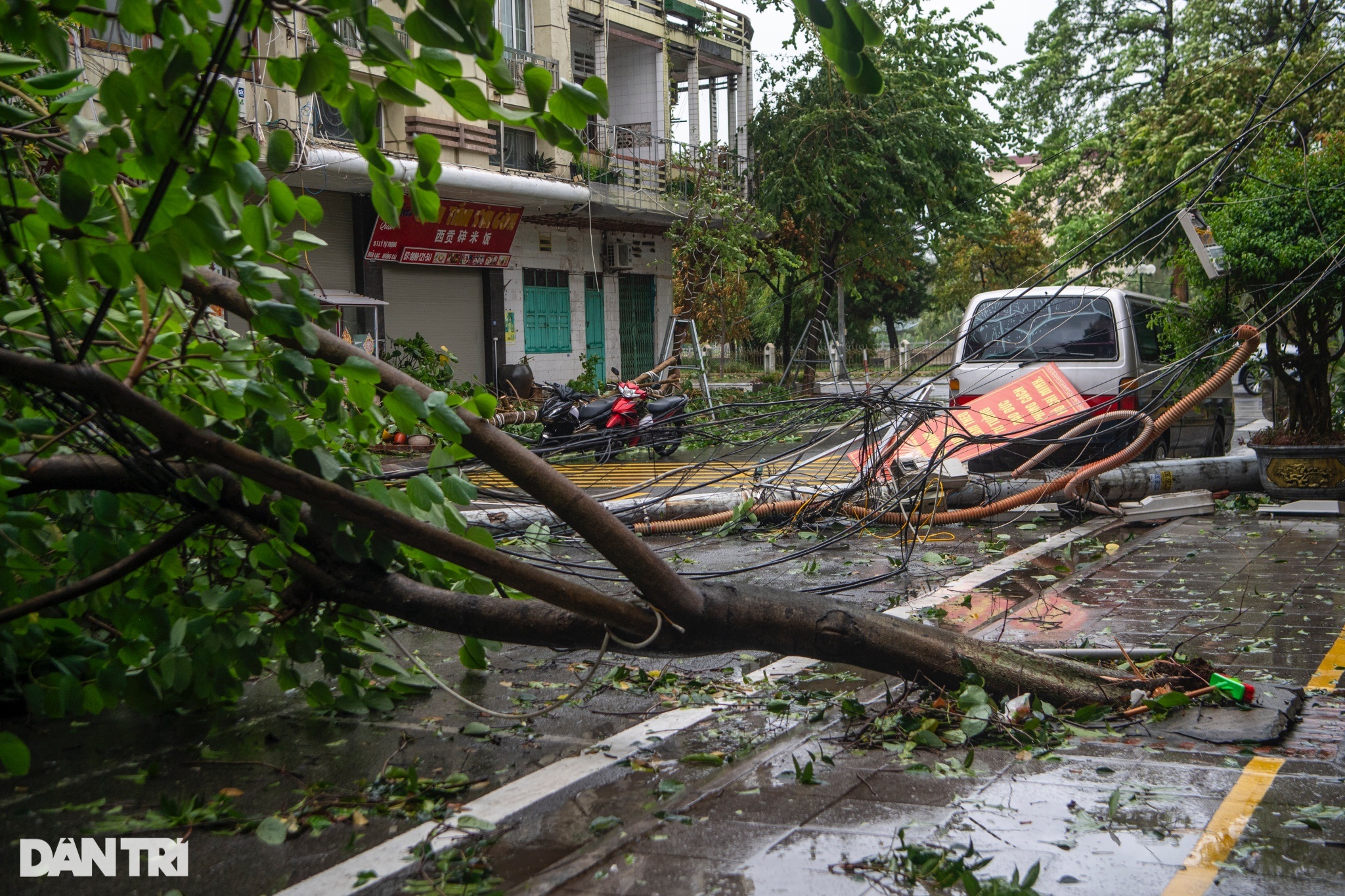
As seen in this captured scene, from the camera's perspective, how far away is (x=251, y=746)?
4.45m

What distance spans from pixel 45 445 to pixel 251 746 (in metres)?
1.50

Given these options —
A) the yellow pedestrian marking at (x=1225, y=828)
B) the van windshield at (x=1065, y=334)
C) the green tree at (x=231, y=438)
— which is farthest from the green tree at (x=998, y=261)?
the green tree at (x=231, y=438)

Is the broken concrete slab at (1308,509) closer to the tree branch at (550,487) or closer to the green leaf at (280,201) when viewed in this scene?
the tree branch at (550,487)

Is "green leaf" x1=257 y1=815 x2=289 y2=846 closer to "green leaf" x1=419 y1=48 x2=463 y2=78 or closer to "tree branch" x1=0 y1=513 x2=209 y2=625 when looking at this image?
"tree branch" x1=0 y1=513 x2=209 y2=625

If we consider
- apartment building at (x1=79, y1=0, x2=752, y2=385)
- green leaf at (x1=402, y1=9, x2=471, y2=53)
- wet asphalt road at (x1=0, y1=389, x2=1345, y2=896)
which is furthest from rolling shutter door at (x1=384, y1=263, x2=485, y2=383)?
green leaf at (x1=402, y1=9, x2=471, y2=53)

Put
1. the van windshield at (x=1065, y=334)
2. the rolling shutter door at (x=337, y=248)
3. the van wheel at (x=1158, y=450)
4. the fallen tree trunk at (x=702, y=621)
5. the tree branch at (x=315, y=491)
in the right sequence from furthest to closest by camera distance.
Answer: the rolling shutter door at (x=337, y=248) → the van wheel at (x=1158, y=450) → the van windshield at (x=1065, y=334) → the fallen tree trunk at (x=702, y=621) → the tree branch at (x=315, y=491)

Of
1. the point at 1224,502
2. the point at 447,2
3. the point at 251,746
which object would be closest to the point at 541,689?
the point at 251,746

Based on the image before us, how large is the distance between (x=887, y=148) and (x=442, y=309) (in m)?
10.3

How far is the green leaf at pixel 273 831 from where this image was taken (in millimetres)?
3516

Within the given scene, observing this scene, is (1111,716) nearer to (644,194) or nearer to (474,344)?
(474,344)

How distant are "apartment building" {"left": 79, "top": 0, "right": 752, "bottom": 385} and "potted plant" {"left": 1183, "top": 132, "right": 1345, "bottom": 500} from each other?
9449mm

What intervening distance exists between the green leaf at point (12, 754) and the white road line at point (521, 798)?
81 centimetres

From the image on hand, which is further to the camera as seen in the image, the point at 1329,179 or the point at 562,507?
the point at 1329,179

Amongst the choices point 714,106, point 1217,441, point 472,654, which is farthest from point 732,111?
point 472,654
